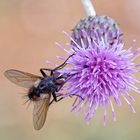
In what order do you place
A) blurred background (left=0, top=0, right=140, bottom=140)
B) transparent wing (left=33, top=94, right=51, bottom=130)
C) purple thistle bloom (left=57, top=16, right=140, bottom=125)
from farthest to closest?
1. blurred background (left=0, top=0, right=140, bottom=140)
2. purple thistle bloom (left=57, top=16, right=140, bottom=125)
3. transparent wing (left=33, top=94, right=51, bottom=130)

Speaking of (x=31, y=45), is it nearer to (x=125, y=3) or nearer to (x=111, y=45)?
(x=125, y=3)

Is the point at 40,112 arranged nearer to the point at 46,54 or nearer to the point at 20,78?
the point at 20,78

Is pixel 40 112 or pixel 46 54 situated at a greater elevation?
pixel 46 54

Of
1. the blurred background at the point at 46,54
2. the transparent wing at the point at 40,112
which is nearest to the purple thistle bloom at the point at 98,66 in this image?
the transparent wing at the point at 40,112

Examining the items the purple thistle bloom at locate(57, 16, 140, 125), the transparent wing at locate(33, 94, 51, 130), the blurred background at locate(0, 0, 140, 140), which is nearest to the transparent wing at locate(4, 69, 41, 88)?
the transparent wing at locate(33, 94, 51, 130)

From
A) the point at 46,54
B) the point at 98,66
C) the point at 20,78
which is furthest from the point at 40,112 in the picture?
the point at 46,54

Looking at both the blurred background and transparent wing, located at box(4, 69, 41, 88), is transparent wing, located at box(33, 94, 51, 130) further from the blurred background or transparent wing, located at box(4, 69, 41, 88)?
the blurred background

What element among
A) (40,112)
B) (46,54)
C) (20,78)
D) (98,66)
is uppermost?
(46,54)
